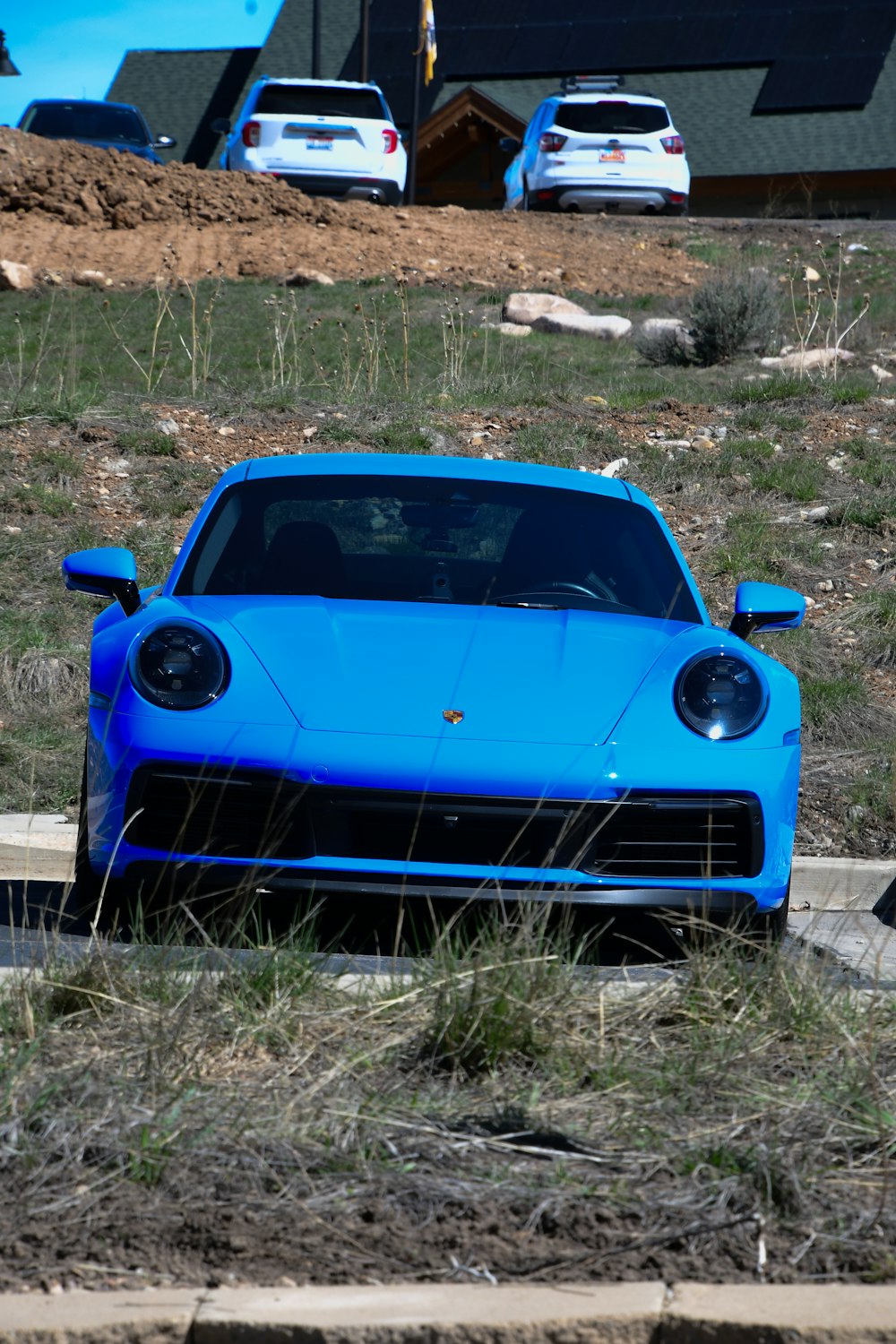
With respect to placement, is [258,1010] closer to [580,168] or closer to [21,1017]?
[21,1017]

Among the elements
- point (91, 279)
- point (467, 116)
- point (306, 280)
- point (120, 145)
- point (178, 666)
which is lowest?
point (467, 116)

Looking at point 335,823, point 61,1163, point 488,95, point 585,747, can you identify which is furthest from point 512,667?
point 488,95

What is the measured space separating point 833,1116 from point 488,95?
112 feet

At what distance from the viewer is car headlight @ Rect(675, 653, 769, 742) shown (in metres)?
4.10

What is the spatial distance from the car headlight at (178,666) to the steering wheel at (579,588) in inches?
48.7

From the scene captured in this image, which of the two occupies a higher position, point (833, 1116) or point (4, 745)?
point (833, 1116)

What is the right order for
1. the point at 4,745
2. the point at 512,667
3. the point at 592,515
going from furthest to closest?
the point at 4,745 < the point at 592,515 < the point at 512,667

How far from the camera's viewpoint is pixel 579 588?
506 centimetres

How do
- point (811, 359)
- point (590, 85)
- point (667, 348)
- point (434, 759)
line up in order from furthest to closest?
point (590, 85) → point (667, 348) → point (811, 359) → point (434, 759)

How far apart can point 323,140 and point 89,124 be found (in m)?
4.52

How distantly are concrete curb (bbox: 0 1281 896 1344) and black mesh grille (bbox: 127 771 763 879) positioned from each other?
1.62 meters

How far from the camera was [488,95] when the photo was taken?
34.5m

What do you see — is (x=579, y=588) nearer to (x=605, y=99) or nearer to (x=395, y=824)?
(x=395, y=824)

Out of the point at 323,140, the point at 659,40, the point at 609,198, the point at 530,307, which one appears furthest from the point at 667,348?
the point at 659,40
